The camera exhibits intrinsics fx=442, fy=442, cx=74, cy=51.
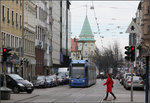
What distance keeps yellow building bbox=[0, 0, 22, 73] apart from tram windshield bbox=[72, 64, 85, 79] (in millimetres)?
8050

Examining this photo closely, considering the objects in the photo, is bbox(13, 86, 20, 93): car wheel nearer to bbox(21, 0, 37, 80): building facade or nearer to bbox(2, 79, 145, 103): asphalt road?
bbox(2, 79, 145, 103): asphalt road

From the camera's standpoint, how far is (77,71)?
4941 cm

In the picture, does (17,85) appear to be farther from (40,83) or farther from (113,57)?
(113,57)

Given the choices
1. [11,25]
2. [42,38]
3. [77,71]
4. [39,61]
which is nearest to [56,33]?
[42,38]

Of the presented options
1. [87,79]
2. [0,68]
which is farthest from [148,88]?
[0,68]

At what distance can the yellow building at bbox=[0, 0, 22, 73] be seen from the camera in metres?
56.7

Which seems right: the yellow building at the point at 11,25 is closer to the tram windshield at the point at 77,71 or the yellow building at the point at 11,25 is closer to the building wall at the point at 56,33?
the tram windshield at the point at 77,71

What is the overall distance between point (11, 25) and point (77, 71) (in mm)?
16229

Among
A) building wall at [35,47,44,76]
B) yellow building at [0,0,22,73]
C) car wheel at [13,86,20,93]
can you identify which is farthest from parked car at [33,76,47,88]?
building wall at [35,47,44,76]

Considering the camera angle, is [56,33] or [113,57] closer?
[56,33]

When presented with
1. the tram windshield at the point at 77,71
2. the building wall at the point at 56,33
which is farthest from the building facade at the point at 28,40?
the building wall at the point at 56,33

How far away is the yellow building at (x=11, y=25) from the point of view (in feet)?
186

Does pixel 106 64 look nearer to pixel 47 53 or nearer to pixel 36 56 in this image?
pixel 47 53

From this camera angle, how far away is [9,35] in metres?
60.4
